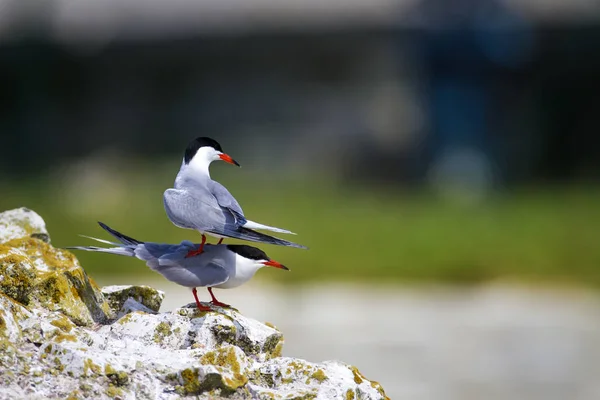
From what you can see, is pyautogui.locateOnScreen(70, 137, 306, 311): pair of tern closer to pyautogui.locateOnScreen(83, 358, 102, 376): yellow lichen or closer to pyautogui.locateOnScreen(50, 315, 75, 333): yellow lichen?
pyautogui.locateOnScreen(50, 315, 75, 333): yellow lichen

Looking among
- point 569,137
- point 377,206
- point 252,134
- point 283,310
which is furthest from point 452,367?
point 569,137

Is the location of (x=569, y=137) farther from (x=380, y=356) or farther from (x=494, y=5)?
(x=380, y=356)

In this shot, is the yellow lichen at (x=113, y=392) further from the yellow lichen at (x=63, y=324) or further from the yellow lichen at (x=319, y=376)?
the yellow lichen at (x=319, y=376)

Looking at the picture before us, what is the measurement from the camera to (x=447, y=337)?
199 inches

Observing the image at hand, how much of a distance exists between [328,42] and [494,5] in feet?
4.77

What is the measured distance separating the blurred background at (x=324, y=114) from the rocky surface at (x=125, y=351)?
4.83m

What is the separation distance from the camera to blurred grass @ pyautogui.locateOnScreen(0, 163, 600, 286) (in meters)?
5.93

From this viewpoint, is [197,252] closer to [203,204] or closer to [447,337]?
[203,204]

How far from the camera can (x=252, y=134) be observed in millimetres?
8836

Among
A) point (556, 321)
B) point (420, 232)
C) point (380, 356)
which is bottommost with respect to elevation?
point (380, 356)

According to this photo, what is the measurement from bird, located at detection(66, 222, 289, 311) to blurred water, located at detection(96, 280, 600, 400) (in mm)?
3008

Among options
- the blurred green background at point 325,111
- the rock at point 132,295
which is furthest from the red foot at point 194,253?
the blurred green background at point 325,111

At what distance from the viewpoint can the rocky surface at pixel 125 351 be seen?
1.43m

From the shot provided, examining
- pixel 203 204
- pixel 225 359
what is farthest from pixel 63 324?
pixel 203 204
